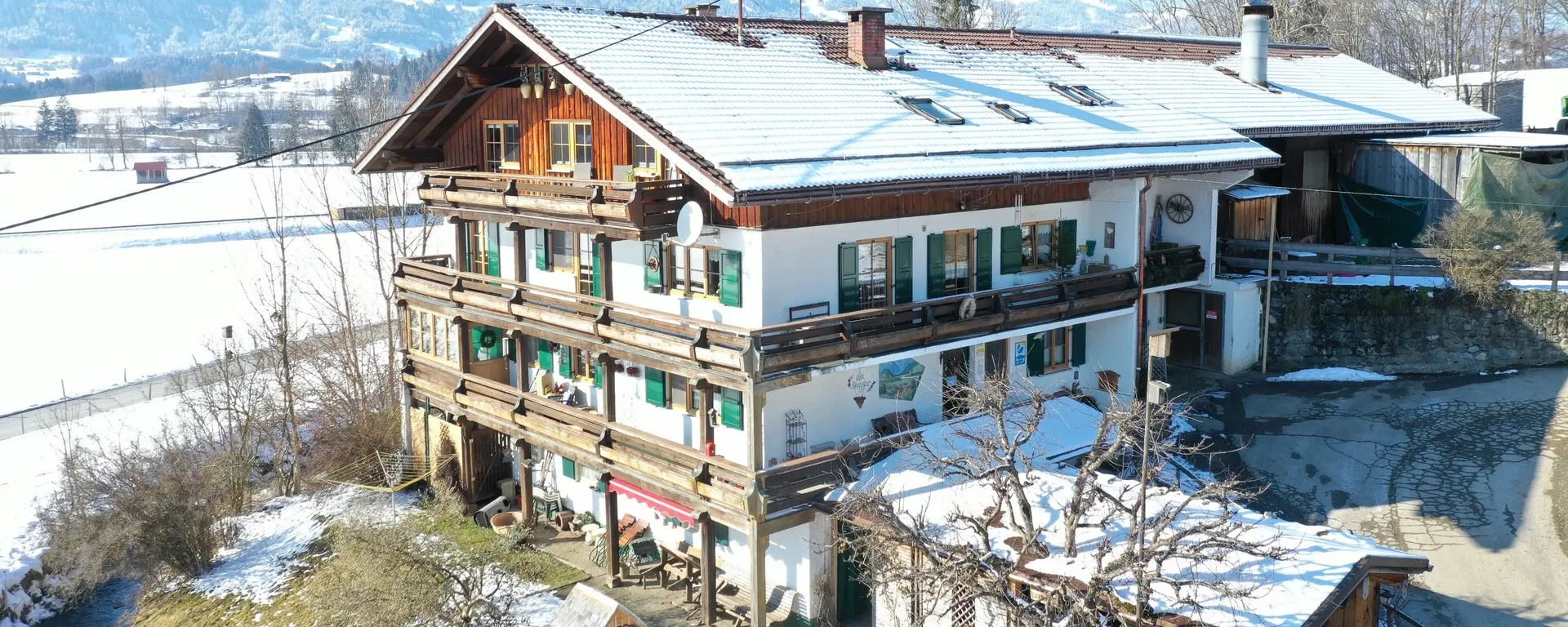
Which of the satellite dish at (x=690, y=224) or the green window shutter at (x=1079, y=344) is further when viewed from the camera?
the green window shutter at (x=1079, y=344)

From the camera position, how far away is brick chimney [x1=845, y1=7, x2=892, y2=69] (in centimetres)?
2494

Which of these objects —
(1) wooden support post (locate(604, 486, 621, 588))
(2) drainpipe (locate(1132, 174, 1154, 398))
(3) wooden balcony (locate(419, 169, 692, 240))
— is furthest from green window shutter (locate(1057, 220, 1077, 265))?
(1) wooden support post (locate(604, 486, 621, 588))

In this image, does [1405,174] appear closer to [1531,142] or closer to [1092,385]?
[1531,142]

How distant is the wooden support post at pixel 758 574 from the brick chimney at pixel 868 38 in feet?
35.0

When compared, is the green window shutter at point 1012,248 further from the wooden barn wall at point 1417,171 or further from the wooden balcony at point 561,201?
the wooden barn wall at point 1417,171

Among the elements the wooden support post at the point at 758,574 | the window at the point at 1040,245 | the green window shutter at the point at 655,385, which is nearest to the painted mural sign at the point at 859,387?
the wooden support post at the point at 758,574

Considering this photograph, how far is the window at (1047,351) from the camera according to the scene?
24.5 metres

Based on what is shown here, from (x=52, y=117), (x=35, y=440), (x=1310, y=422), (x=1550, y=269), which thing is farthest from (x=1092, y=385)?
(x=52, y=117)

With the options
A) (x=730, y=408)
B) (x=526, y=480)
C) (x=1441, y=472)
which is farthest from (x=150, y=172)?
(x=1441, y=472)

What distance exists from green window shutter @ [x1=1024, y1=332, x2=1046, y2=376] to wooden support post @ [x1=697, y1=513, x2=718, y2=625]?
7462mm

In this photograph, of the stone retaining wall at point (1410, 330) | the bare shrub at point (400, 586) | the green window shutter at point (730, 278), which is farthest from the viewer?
the stone retaining wall at point (1410, 330)

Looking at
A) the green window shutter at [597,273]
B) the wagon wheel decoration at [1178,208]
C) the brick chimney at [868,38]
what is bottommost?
the green window shutter at [597,273]

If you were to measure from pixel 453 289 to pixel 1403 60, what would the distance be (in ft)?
189

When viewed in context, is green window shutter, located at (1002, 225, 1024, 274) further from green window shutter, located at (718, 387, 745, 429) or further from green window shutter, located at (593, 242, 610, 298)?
green window shutter, located at (593, 242, 610, 298)
